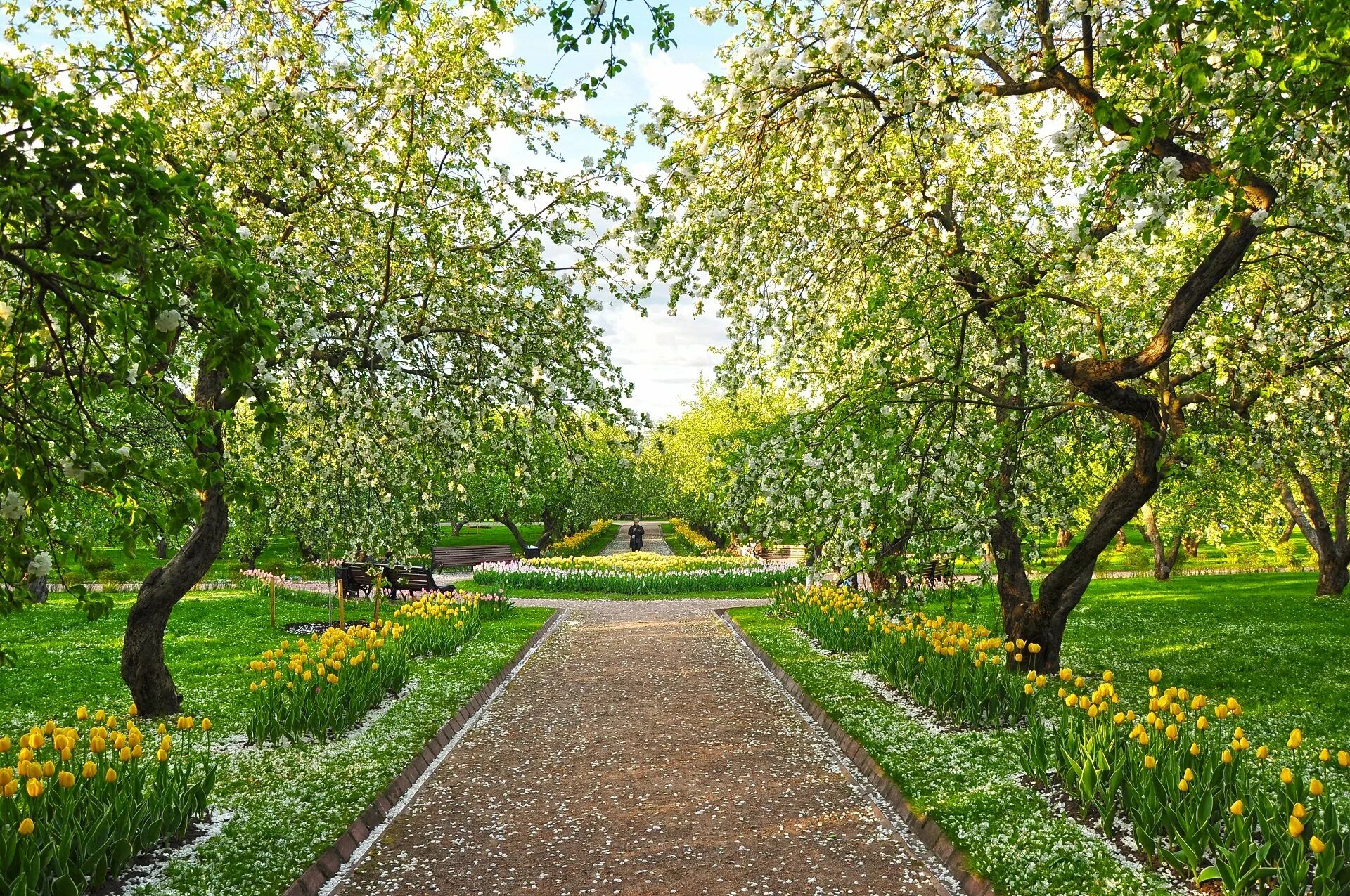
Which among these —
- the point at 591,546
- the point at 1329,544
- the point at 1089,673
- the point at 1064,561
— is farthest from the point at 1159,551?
the point at 591,546

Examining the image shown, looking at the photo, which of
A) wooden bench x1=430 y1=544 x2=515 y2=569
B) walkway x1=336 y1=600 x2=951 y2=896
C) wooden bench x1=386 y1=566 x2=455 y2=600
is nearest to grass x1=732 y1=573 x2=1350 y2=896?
walkway x1=336 y1=600 x2=951 y2=896

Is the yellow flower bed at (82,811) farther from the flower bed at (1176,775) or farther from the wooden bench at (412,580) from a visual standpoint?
the wooden bench at (412,580)

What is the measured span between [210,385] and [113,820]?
19.0 feet

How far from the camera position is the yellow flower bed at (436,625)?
44.4 feet

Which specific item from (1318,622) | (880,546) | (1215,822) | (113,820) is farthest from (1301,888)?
(1318,622)

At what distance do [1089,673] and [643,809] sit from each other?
7.59 m

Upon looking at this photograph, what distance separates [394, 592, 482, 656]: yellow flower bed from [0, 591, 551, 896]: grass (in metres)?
0.27

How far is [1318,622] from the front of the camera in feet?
51.9

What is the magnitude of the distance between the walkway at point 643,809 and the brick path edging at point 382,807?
0.15m

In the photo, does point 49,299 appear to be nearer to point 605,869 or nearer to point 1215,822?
point 605,869

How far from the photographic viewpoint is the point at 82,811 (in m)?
5.37

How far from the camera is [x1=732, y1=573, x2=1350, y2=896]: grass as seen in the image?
571cm

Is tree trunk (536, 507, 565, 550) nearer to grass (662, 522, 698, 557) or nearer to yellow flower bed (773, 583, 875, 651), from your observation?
grass (662, 522, 698, 557)

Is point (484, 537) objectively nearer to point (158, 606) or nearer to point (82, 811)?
point (158, 606)
